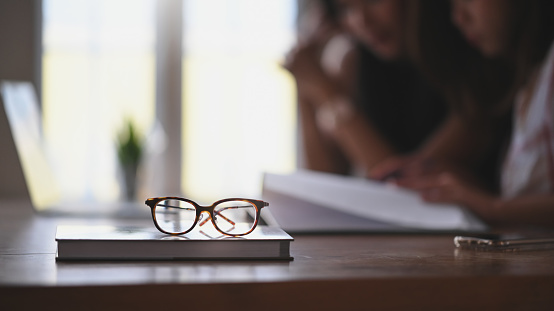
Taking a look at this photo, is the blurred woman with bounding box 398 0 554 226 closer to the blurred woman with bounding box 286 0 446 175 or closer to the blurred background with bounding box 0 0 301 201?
the blurred woman with bounding box 286 0 446 175

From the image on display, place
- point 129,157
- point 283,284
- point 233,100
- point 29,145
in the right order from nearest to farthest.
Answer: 1. point 283,284
2. point 29,145
3. point 129,157
4. point 233,100

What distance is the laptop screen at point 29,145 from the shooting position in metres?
0.91

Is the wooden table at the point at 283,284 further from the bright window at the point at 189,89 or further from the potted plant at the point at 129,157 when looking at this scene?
the bright window at the point at 189,89

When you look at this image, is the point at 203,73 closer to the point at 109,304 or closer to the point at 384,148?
the point at 384,148

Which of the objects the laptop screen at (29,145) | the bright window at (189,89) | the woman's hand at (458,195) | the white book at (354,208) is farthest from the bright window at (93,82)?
the woman's hand at (458,195)

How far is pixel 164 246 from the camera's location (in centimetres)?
42

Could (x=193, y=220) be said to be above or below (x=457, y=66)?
below

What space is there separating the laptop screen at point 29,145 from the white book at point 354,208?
0.39 meters

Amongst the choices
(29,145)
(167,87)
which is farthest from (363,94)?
(29,145)

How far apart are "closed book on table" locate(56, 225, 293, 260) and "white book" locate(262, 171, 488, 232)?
37 cm

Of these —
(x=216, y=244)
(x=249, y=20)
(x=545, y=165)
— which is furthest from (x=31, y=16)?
(x=216, y=244)

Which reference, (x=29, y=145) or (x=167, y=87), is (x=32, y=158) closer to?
(x=29, y=145)

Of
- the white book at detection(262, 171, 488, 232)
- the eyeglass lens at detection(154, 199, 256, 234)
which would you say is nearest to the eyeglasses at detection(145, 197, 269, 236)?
the eyeglass lens at detection(154, 199, 256, 234)

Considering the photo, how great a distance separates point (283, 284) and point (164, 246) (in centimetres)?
11
